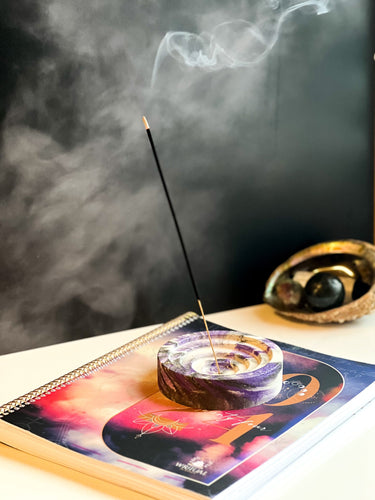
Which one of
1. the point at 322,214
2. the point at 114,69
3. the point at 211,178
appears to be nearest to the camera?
the point at 114,69

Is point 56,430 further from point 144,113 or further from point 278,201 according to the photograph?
point 278,201

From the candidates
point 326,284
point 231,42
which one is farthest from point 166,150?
point 326,284

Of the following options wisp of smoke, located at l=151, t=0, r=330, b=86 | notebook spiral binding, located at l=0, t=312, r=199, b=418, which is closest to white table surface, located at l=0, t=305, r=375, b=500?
notebook spiral binding, located at l=0, t=312, r=199, b=418

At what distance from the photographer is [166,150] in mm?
993

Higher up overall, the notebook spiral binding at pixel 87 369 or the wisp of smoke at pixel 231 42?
the wisp of smoke at pixel 231 42

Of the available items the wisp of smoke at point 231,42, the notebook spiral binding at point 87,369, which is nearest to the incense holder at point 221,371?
the notebook spiral binding at point 87,369

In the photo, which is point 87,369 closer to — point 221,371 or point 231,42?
point 221,371

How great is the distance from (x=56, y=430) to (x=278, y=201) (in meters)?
0.58

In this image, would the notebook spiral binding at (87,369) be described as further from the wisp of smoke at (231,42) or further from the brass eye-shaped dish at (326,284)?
the wisp of smoke at (231,42)

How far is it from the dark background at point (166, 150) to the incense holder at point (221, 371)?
0.22m

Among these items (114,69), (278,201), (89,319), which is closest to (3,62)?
(114,69)

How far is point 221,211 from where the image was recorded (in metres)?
1.06

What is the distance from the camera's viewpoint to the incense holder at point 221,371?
713 mm

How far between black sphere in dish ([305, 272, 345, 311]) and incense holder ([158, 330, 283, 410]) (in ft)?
0.68
